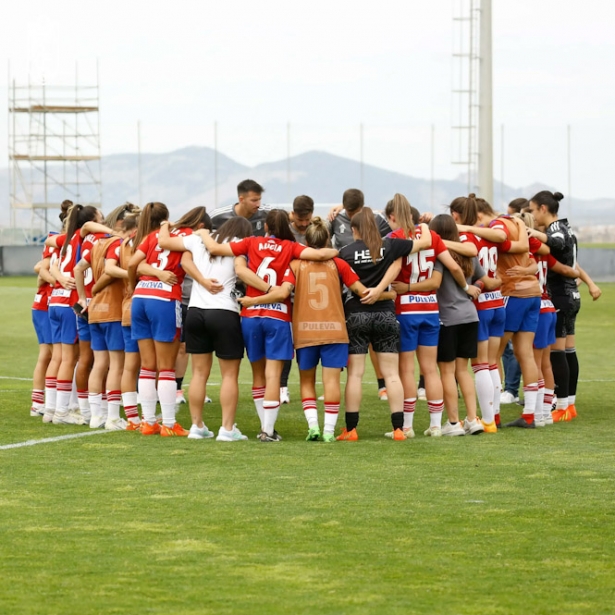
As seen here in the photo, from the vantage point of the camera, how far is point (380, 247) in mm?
8383

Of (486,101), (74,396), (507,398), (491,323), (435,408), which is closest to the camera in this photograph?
(435,408)

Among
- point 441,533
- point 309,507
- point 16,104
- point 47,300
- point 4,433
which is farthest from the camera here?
point 16,104

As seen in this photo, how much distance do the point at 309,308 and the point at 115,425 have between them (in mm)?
1977

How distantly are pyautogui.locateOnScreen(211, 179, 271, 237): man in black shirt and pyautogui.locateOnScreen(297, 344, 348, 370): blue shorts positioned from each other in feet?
5.33

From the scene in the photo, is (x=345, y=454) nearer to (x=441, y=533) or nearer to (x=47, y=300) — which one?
(x=441, y=533)

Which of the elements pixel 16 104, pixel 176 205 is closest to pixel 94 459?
pixel 16 104

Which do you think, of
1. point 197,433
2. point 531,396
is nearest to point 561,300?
point 531,396

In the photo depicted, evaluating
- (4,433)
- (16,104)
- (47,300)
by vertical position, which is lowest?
(4,433)

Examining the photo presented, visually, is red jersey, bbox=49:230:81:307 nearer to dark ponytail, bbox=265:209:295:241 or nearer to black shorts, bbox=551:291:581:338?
dark ponytail, bbox=265:209:295:241

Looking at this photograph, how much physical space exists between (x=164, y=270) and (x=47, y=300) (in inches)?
79.8

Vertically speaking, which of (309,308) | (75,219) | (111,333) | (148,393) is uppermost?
(75,219)

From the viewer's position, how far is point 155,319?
8.60 meters

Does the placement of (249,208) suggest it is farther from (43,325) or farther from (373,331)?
(43,325)

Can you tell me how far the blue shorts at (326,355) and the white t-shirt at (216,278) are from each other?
1.93 ft
